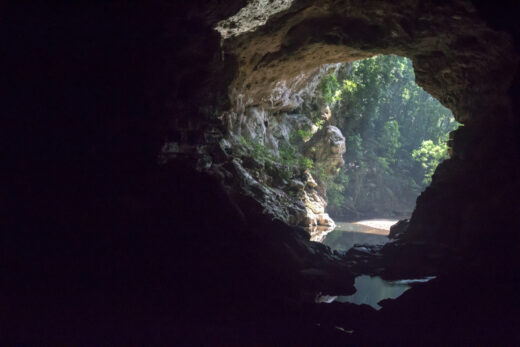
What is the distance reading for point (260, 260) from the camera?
21.7 ft

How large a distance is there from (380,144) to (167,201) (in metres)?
30.0

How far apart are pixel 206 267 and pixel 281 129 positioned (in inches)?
438

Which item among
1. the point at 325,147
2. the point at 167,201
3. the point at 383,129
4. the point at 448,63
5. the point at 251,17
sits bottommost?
the point at 167,201

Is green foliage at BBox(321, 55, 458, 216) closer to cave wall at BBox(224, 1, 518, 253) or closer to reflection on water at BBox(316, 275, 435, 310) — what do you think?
cave wall at BBox(224, 1, 518, 253)

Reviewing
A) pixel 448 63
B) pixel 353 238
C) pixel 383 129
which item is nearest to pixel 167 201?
pixel 448 63

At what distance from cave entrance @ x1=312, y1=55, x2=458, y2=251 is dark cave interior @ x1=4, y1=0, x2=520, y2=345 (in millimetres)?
12750

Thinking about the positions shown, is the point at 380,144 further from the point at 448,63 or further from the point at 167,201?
the point at 167,201

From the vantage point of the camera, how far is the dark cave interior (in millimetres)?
4988

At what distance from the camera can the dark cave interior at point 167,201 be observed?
16.4 ft

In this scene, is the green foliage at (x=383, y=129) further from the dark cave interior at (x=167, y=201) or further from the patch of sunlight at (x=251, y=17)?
the dark cave interior at (x=167, y=201)

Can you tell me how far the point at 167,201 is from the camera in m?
6.10

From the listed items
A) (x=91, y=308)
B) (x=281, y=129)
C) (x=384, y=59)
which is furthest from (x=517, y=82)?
(x=384, y=59)

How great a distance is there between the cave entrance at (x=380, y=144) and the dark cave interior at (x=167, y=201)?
41.8 feet

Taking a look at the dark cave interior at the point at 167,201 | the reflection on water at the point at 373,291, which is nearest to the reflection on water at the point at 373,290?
the reflection on water at the point at 373,291
